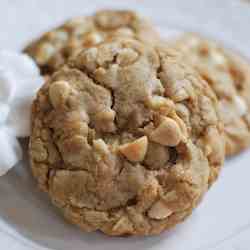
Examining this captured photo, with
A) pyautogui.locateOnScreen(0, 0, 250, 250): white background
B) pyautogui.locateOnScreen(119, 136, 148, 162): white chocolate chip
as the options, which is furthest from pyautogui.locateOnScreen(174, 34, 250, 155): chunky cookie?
pyautogui.locateOnScreen(119, 136, 148, 162): white chocolate chip

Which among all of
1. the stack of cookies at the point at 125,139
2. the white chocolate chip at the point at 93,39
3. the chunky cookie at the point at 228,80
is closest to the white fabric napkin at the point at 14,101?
the stack of cookies at the point at 125,139

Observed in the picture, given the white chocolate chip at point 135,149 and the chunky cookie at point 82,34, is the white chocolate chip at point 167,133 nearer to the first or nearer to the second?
the white chocolate chip at point 135,149

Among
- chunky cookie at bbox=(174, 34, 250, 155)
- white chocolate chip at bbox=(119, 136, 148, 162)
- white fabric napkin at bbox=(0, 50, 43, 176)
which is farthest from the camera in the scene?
chunky cookie at bbox=(174, 34, 250, 155)

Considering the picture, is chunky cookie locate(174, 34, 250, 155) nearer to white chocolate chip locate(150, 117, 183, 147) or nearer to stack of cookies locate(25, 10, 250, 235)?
stack of cookies locate(25, 10, 250, 235)

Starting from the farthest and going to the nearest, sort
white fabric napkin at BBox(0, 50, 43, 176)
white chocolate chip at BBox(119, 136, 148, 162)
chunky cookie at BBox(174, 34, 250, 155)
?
chunky cookie at BBox(174, 34, 250, 155), white fabric napkin at BBox(0, 50, 43, 176), white chocolate chip at BBox(119, 136, 148, 162)

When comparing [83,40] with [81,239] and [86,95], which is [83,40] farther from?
[81,239]

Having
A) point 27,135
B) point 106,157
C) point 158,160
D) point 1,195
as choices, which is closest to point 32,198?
point 1,195

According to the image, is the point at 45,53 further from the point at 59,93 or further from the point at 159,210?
the point at 159,210
